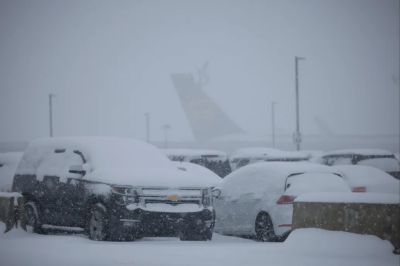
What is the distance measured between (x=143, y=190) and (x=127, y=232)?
73 centimetres

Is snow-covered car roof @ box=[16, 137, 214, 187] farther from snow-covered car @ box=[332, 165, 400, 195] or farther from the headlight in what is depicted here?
snow-covered car @ box=[332, 165, 400, 195]

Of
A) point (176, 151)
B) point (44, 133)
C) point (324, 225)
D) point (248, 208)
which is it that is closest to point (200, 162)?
point (176, 151)

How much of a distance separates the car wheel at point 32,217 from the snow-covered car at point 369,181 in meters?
6.95

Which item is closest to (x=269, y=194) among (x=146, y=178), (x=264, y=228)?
(x=264, y=228)

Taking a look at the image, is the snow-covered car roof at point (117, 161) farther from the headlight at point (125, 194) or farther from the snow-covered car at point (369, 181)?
the snow-covered car at point (369, 181)

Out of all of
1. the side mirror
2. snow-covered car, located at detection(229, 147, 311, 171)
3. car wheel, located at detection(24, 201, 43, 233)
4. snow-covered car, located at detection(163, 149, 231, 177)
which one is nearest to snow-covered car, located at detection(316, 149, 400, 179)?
snow-covered car, located at detection(229, 147, 311, 171)

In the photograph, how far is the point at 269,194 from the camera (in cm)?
1379

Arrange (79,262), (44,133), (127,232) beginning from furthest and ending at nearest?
(44,133)
(127,232)
(79,262)

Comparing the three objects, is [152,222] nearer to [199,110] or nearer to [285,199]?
[285,199]

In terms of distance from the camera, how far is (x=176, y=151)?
2725 centimetres

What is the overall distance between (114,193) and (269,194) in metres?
3.04

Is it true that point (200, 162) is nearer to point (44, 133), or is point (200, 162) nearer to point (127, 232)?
point (127, 232)

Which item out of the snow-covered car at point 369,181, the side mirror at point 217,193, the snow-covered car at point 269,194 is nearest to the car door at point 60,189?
the side mirror at point 217,193

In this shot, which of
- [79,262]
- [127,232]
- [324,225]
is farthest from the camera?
[127,232]
